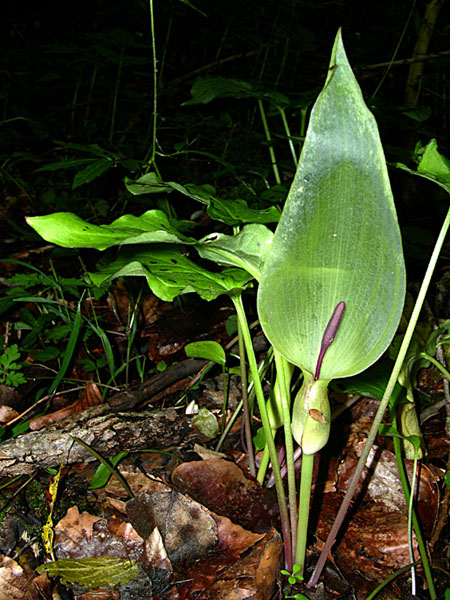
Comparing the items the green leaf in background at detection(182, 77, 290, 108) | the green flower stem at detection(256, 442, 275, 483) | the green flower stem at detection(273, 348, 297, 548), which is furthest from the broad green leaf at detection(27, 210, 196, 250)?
the green leaf in background at detection(182, 77, 290, 108)

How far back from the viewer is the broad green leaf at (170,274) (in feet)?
1.86

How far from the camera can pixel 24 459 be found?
0.96 metres

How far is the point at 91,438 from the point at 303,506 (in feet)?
1.58

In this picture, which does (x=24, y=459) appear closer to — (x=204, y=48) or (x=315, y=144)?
(x=315, y=144)

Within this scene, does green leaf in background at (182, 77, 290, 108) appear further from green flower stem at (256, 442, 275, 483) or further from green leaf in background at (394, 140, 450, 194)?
green flower stem at (256, 442, 275, 483)

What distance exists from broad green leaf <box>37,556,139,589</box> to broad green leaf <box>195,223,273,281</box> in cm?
52

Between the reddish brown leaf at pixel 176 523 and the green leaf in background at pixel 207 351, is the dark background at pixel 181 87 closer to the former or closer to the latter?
the green leaf in background at pixel 207 351

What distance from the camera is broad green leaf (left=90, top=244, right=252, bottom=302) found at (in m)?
0.57

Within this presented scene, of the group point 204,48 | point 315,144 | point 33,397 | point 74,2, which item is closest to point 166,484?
point 33,397

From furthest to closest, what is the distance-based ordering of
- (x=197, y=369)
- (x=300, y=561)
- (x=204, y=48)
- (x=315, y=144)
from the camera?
(x=204, y=48), (x=197, y=369), (x=300, y=561), (x=315, y=144)

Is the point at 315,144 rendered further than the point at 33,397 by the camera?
No

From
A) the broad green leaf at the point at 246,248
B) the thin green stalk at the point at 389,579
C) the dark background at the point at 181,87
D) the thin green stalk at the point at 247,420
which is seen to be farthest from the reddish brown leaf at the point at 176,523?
the dark background at the point at 181,87

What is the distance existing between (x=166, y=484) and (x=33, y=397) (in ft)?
1.89

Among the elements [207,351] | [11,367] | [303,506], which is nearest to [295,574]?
[303,506]
